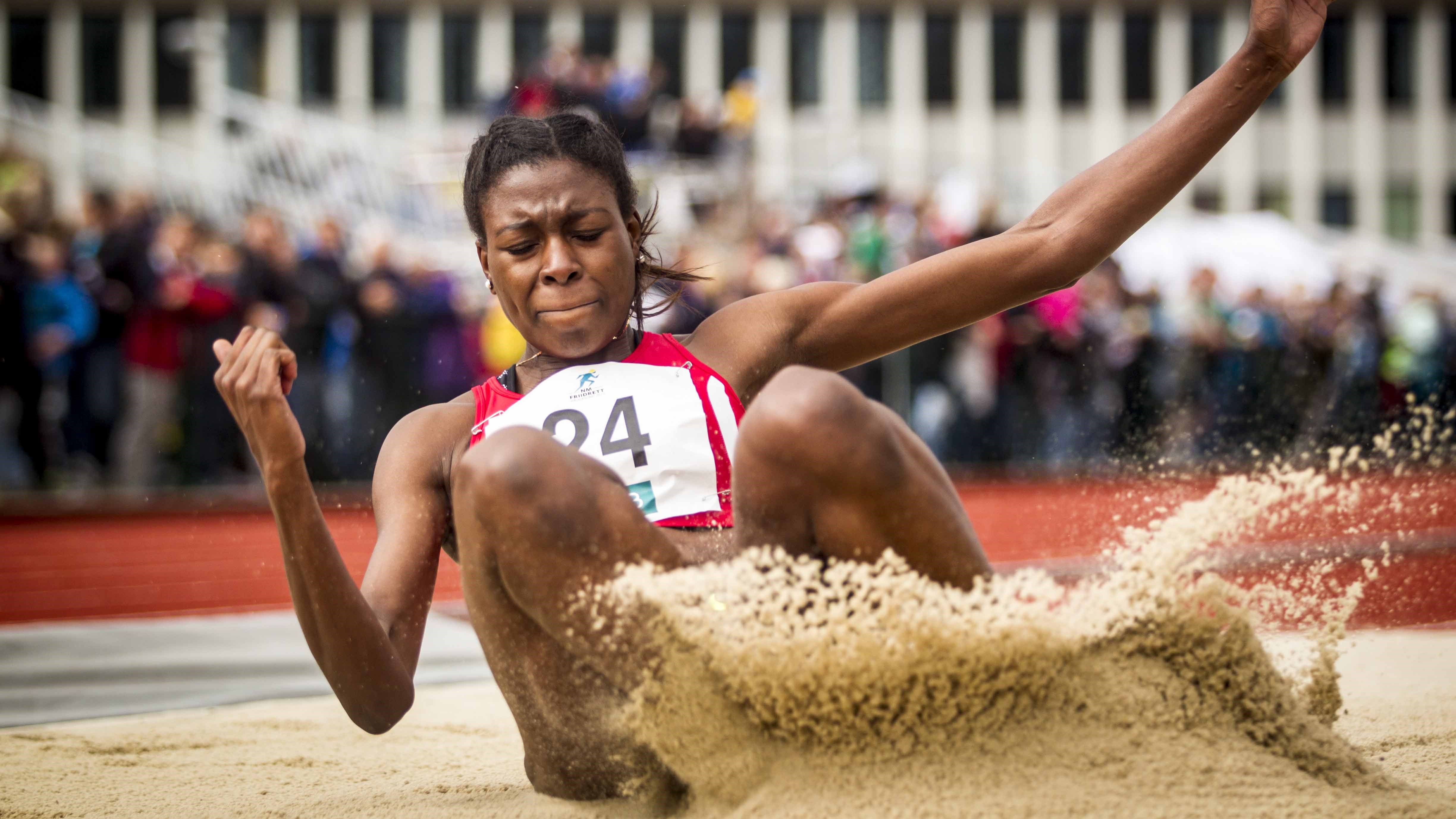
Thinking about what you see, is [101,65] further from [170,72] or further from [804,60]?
[804,60]

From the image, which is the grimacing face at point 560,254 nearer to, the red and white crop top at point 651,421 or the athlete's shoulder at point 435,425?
the red and white crop top at point 651,421

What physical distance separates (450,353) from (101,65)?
2002 cm

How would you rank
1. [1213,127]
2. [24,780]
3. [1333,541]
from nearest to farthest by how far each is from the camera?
1. [1213,127]
2. [24,780]
3. [1333,541]

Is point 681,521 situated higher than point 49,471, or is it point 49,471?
point 681,521

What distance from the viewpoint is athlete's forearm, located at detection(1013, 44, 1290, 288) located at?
2.35 metres

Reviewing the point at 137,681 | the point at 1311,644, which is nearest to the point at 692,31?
the point at 137,681

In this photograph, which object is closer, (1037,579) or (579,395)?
(1037,579)

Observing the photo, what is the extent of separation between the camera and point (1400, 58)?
26.3 m

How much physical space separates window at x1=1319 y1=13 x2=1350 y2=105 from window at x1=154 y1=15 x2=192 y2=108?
75.2ft

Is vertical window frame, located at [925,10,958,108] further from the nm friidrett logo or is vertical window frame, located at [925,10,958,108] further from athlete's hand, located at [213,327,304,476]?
athlete's hand, located at [213,327,304,476]

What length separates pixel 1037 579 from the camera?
1967 mm

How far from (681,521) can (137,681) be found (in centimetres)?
305

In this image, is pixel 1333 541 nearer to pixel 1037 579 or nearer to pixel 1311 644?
pixel 1311 644

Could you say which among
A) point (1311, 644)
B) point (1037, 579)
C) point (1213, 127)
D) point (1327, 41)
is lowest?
point (1311, 644)
